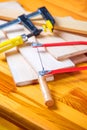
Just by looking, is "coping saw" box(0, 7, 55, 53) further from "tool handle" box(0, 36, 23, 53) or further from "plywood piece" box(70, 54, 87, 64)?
"plywood piece" box(70, 54, 87, 64)

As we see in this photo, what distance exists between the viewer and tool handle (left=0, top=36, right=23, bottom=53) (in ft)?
2.46

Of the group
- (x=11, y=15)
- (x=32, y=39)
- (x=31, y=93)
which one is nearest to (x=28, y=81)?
(x=31, y=93)

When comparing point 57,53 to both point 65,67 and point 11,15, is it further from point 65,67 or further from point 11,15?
point 11,15

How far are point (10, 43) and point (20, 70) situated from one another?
86 mm

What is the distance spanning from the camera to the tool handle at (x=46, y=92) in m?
0.62

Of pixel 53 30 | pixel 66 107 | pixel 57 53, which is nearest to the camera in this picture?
pixel 66 107

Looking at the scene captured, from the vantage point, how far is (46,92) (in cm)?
63

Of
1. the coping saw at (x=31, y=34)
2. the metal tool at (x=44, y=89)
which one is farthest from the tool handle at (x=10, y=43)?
the metal tool at (x=44, y=89)

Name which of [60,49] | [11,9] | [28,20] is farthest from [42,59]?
[11,9]

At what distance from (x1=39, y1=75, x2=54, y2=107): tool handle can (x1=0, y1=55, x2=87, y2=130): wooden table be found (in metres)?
0.01

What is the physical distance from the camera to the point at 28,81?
671mm

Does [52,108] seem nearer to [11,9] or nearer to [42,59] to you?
[42,59]

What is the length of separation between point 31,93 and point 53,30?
0.26 meters

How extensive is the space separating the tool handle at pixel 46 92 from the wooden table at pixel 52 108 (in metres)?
0.01
